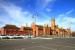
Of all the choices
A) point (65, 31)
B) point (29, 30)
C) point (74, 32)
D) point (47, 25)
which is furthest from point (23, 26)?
point (74, 32)

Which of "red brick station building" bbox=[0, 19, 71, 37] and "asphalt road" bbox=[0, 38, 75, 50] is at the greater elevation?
"red brick station building" bbox=[0, 19, 71, 37]

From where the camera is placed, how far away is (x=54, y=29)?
13800 cm

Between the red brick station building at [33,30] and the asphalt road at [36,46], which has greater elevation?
the red brick station building at [33,30]

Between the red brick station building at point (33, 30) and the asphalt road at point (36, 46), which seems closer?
the asphalt road at point (36, 46)

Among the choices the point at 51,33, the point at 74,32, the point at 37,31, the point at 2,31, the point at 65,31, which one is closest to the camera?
the point at 2,31

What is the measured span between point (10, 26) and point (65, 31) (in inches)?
2153

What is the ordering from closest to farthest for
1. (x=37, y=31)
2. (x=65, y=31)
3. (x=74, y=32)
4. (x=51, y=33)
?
(x=37, y=31) < (x=51, y=33) < (x=65, y=31) < (x=74, y=32)

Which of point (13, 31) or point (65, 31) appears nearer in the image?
point (13, 31)

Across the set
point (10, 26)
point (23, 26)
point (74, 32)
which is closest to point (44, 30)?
point (23, 26)

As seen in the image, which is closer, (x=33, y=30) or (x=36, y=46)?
(x=36, y=46)

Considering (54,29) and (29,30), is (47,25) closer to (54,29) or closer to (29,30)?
(54,29)

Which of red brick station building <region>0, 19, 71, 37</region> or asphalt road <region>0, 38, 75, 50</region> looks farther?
red brick station building <region>0, 19, 71, 37</region>

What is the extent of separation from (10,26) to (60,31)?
4348 cm

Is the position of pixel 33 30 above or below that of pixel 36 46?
above
